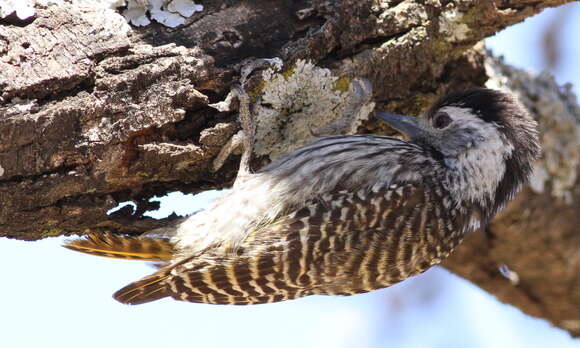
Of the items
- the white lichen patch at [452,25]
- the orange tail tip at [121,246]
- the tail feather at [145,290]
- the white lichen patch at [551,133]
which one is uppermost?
the white lichen patch at [452,25]

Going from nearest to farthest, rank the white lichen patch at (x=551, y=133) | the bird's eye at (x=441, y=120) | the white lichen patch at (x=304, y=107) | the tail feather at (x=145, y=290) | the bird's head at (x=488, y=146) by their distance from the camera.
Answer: the tail feather at (x=145, y=290) → the white lichen patch at (x=304, y=107) → the bird's head at (x=488, y=146) → the bird's eye at (x=441, y=120) → the white lichen patch at (x=551, y=133)

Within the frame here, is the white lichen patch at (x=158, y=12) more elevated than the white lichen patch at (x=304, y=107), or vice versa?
the white lichen patch at (x=158, y=12)

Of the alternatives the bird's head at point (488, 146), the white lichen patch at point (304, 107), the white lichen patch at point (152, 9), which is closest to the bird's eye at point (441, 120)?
the bird's head at point (488, 146)

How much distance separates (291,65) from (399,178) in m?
0.88

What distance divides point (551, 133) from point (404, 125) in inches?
71.5

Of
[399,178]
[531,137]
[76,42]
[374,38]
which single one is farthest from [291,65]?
[531,137]

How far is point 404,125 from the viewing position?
14.5 ft

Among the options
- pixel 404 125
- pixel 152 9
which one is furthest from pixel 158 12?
pixel 404 125

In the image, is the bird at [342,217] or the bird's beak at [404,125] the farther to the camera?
the bird's beak at [404,125]

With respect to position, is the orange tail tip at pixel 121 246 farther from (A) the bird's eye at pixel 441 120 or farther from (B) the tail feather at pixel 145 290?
(A) the bird's eye at pixel 441 120

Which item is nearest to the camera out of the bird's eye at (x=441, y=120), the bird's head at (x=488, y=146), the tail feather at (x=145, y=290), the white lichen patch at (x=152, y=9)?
the white lichen patch at (x=152, y=9)

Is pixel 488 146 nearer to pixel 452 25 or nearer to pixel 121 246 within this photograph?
pixel 452 25

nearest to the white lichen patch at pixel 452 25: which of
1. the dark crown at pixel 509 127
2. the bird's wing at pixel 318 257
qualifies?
the dark crown at pixel 509 127

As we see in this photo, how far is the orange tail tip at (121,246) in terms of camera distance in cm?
376
